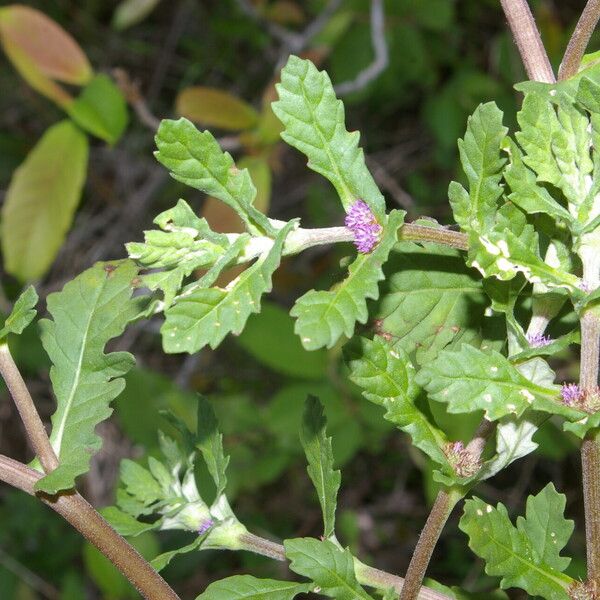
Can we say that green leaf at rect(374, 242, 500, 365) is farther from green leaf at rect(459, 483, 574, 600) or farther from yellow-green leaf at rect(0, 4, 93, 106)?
yellow-green leaf at rect(0, 4, 93, 106)

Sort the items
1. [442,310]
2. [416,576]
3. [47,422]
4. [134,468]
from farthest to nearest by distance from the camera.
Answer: [47,422] < [134,468] < [442,310] < [416,576]

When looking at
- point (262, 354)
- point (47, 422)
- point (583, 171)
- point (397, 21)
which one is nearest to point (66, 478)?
point (583, 171)

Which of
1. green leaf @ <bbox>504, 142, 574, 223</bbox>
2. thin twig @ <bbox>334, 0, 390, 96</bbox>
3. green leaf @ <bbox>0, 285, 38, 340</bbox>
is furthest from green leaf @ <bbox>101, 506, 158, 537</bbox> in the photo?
thin twig @ <bbox>334, 0, 390, 96</bbox>

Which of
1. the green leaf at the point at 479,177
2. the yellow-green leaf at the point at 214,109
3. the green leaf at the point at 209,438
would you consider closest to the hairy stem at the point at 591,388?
the green leaf at the point at 479,177

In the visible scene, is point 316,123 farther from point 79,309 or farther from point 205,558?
point 205,558

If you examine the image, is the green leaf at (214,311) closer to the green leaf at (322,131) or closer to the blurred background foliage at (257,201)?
the green leaf at (322,131)

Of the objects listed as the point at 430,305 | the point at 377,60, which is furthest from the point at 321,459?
the point at 377,60
